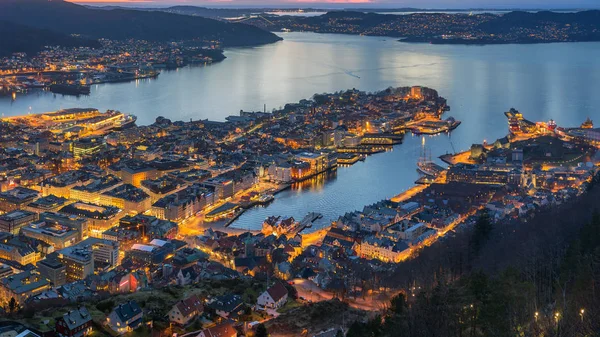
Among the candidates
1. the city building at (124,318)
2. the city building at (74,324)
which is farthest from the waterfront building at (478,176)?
the city building at (74,324)

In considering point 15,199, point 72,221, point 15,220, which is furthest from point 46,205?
point 72,221

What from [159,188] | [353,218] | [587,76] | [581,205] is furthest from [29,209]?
[587,76]

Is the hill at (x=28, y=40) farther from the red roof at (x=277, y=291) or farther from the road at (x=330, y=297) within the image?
the red roof at (x=277, y=291)

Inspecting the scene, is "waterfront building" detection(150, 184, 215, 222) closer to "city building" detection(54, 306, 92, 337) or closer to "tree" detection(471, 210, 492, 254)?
"tree" detection(471, 210, 492, 254)

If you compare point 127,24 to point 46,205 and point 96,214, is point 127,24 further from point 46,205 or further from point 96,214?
point 96,214

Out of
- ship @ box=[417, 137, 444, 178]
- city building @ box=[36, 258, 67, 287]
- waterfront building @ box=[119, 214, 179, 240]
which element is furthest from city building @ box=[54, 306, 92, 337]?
ship @ box=[417, 137, 444, 178]

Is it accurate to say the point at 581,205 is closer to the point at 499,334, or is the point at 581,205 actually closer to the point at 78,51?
the point at 499,334

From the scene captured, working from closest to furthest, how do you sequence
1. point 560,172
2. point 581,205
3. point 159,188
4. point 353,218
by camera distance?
point 581,205 < point 353,218 < point 159,188 < point 560,172
